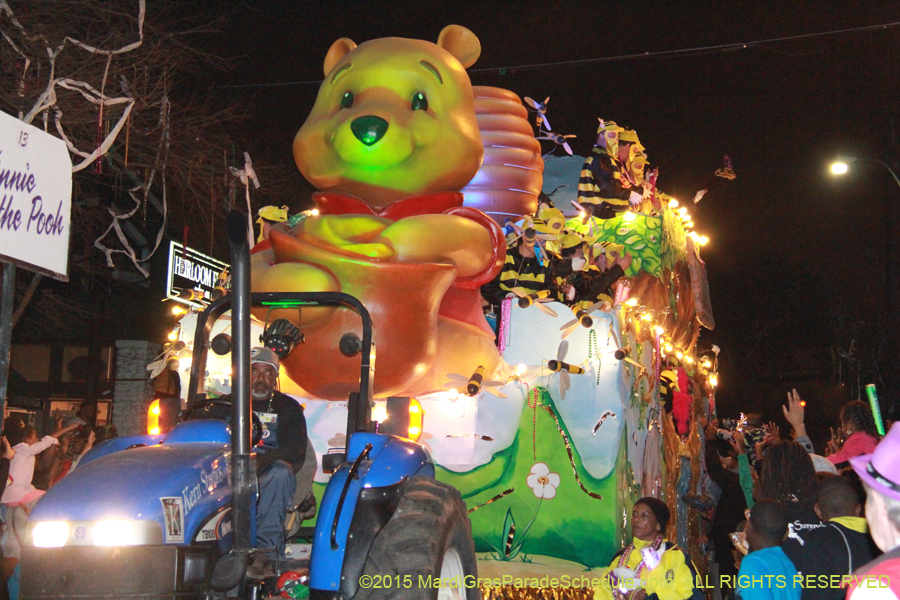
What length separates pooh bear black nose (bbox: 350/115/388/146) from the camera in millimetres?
6496

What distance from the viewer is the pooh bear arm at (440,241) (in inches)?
249

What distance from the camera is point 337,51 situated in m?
7.64

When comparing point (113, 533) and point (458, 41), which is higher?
point (458, 41)

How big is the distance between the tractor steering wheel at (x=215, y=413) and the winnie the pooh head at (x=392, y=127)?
286 cm

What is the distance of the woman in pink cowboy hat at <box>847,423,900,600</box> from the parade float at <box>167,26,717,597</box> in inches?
149

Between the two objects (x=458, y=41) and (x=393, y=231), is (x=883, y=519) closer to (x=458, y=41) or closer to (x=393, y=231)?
(x=393, y=231)

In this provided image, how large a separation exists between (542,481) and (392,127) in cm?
292

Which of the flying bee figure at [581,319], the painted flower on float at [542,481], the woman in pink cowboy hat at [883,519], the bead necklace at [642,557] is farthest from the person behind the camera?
the flying bee figure at [581,319]

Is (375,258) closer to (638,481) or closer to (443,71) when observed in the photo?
(443,71)

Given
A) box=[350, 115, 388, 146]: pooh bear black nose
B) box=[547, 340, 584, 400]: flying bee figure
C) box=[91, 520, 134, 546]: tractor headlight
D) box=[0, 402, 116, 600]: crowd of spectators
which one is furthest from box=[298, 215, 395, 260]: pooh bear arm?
box=[91, 520, 134, 546]: tractor headlight

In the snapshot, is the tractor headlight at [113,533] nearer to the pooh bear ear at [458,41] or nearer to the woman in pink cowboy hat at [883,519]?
the woman in pink cowboy hat at [883,519]

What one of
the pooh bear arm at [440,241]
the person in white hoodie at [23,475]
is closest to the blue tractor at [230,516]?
the pooh bear arm at [440,241]

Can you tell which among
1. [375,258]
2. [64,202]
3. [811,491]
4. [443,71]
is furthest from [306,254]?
[811,491]

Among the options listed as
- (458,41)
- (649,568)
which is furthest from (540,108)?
(649,568)
